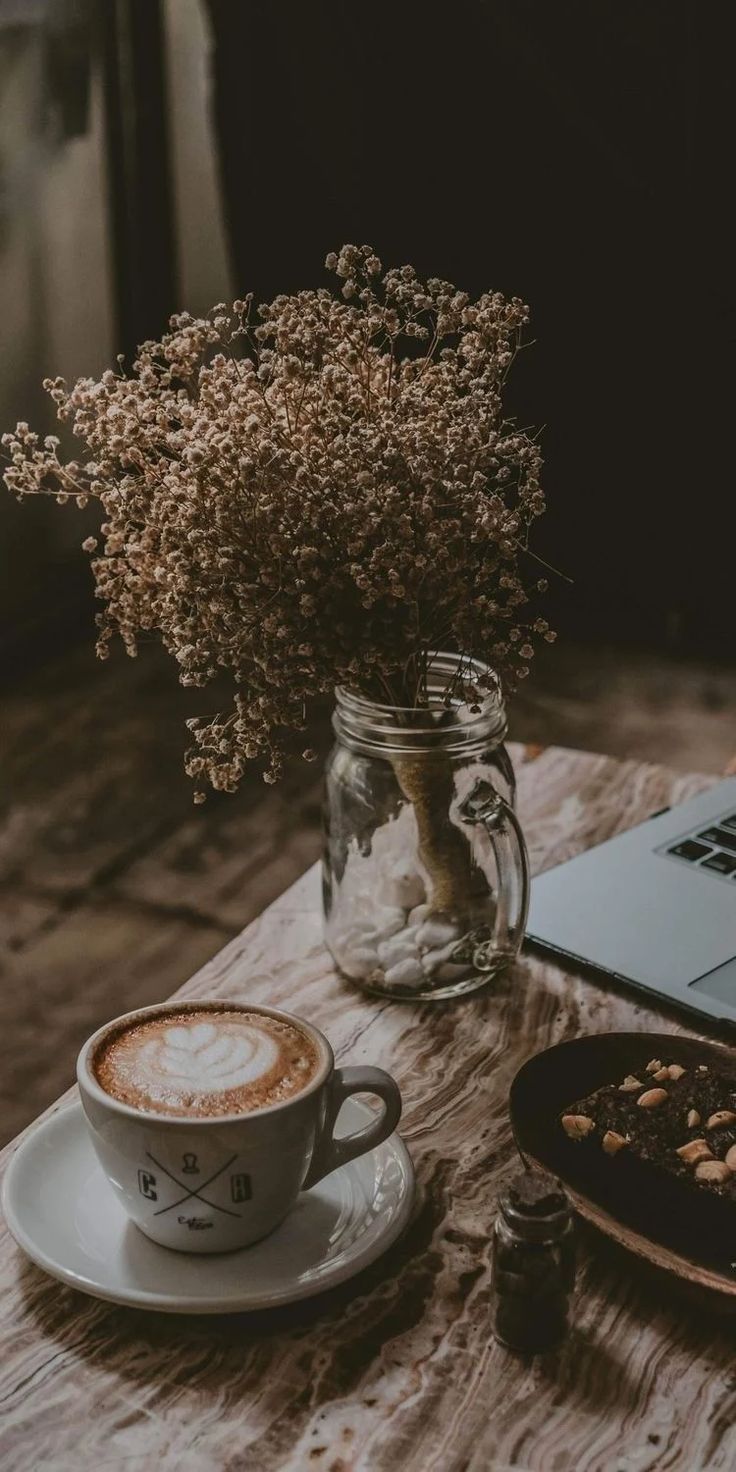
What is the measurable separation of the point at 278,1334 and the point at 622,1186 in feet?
0.67

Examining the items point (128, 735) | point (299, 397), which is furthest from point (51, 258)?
point (299, 397)

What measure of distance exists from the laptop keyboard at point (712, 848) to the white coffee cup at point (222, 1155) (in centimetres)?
49

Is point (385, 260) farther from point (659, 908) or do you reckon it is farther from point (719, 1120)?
point (719, 1120)

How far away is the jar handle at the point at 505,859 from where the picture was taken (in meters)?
1.00

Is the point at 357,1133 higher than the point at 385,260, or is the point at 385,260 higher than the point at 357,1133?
the point at 385,260

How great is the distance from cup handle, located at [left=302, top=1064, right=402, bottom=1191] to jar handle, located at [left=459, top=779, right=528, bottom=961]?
0.26 m

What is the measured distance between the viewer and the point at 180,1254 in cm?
77

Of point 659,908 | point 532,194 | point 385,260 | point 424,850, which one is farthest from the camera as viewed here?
point 385,260

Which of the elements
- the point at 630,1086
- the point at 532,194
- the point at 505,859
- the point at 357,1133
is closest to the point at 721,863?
the point at 505,859

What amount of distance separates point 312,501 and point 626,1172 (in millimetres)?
431

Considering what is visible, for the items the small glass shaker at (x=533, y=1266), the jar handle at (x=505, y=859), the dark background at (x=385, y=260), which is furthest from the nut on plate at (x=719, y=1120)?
the dark background at (x=385, y=260)

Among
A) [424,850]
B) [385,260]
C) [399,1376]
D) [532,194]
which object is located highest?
[532,194]

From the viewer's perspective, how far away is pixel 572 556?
3.27 meters

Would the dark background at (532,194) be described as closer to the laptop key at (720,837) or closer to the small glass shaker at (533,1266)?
the laptop key at (720,837)
